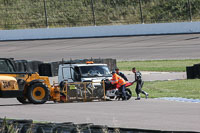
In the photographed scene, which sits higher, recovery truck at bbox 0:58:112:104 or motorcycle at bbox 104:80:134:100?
recovery truck at bbox 0:58:112:104

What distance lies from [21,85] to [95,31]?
3457 centimetres

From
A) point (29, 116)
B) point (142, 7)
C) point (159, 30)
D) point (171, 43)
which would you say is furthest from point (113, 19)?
point (29, 116)

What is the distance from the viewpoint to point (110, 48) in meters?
46.1

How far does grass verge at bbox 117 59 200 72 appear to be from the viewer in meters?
35.9

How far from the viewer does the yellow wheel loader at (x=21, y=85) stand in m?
18.4

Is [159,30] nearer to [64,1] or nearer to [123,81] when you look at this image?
[64,1]

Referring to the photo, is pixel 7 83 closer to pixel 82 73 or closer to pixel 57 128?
pixel 82 73

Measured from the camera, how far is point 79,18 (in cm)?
5888

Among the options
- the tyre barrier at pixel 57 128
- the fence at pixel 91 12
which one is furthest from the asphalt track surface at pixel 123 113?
the fence at pixel 91 12

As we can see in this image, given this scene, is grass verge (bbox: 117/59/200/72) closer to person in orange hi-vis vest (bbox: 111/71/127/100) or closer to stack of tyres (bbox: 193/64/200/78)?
stack of tyres (bbox: 193/64/200/78)

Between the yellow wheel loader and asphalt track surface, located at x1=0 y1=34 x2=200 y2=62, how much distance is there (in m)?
22.6

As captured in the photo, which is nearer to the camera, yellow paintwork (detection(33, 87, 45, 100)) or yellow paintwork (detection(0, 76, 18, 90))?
yellow paintwork (detection(0, 76, 18, 90))

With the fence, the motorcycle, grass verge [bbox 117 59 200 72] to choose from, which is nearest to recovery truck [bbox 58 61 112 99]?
the motorcycle

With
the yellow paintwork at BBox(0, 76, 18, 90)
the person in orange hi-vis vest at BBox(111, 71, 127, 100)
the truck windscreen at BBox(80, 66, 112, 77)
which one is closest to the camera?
the yellow paintwork at BBox(0, 76, 18, 90)
